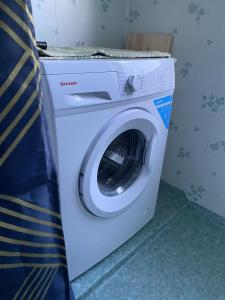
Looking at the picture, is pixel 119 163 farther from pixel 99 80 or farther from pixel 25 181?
pixel 25 181

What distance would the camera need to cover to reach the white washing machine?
64cm

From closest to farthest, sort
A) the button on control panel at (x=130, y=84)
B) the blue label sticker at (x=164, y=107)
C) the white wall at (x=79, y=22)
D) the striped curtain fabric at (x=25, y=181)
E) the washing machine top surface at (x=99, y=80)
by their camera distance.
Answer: the striped curtain fabric at (x=25, y=181) < the washing machine top surface at (x=99, y=80) < the button on control panel at (x=130, y=84) < the blue label sticker at (x=164, y=107) < the white wall at (x=79, y=22)

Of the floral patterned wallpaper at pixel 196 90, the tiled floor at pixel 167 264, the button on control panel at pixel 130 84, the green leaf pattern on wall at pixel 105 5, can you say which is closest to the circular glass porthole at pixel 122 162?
the button on control panel at pixel 130 84

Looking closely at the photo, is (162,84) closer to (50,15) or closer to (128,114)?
(128,114)

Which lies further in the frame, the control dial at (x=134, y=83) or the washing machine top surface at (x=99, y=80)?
the control dial at (x=134, y=83)

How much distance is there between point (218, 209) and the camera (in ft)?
4.47

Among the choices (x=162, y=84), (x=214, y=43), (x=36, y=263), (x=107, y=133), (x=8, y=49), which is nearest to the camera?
(x=8, y=49)

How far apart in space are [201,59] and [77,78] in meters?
0.85

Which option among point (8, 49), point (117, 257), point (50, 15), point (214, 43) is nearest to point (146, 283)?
point (117, 257)

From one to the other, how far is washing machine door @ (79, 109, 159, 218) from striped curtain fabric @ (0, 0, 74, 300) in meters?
0.21

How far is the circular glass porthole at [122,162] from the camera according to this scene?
102 centimetres

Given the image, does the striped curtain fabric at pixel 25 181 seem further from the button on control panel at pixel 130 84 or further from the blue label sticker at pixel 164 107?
the blue label sticker at pixel 164 107

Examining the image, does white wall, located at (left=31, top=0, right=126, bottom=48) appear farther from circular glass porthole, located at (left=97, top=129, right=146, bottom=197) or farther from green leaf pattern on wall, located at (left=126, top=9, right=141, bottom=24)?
circular glass porthole, located at (left=97, top=129, right=146, bottom=197)

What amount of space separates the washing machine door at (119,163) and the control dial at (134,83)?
0.25ft
